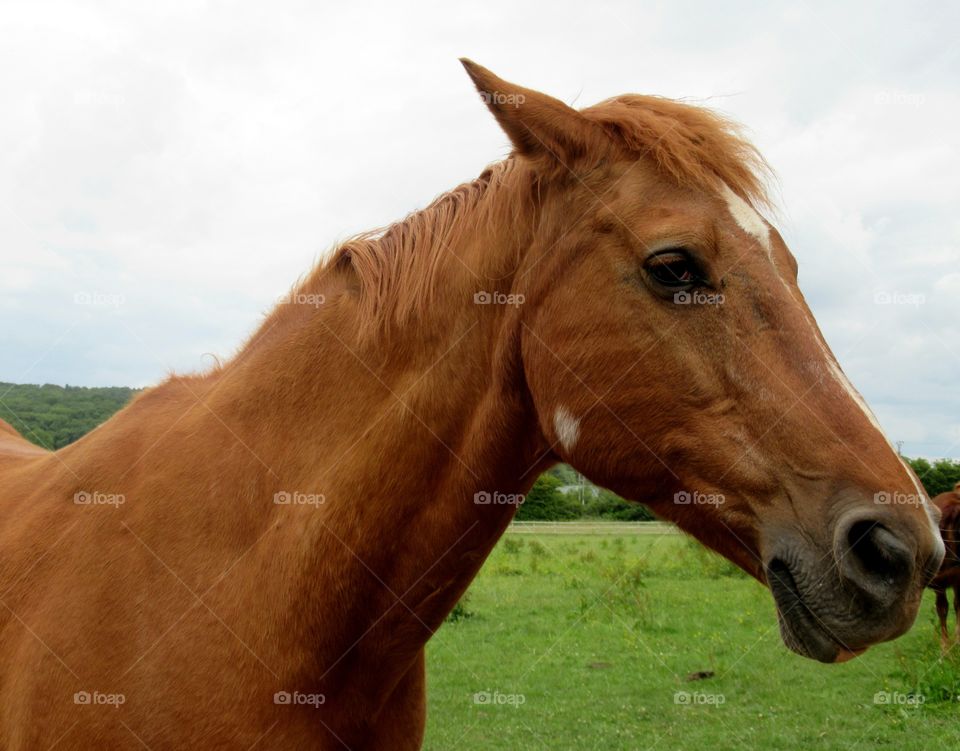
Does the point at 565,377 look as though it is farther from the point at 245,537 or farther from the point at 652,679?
the point at 652,679

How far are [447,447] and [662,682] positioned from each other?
8.65 m

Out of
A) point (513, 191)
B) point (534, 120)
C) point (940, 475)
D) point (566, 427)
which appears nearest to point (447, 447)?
point (566, 427)

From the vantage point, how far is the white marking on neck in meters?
2.50

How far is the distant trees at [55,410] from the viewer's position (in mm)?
6412

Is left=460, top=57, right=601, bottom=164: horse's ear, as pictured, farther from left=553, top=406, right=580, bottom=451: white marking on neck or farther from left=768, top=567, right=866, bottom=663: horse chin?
left=768, top=567, right=866, bottom=663: horse chin

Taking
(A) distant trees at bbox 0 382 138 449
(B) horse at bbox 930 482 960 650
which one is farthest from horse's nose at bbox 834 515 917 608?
(B) horse at bbox 930 482 960 650

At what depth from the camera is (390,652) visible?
2.67 m

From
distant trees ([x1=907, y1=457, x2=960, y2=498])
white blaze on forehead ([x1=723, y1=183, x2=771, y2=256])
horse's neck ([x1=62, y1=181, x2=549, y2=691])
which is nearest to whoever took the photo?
white blaze on forehead ([x1=723, y1=183, x2=771, y2=256])

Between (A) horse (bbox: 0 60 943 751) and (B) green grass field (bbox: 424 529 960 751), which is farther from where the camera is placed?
(B) green grass field (bbox: 424 529 960 751)

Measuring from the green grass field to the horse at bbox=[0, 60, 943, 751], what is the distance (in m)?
5.49

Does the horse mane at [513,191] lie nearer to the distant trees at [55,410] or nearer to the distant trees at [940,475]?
the distant trees at [55,410]

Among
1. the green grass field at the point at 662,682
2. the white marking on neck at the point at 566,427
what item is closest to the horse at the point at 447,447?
the white marking on neck at the point at 566,427

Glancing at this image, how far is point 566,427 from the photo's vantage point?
2.52 metres

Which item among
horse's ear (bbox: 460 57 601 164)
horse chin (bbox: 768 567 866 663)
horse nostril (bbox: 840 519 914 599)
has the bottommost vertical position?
horse chin (bbox: 768 567 866 663)
